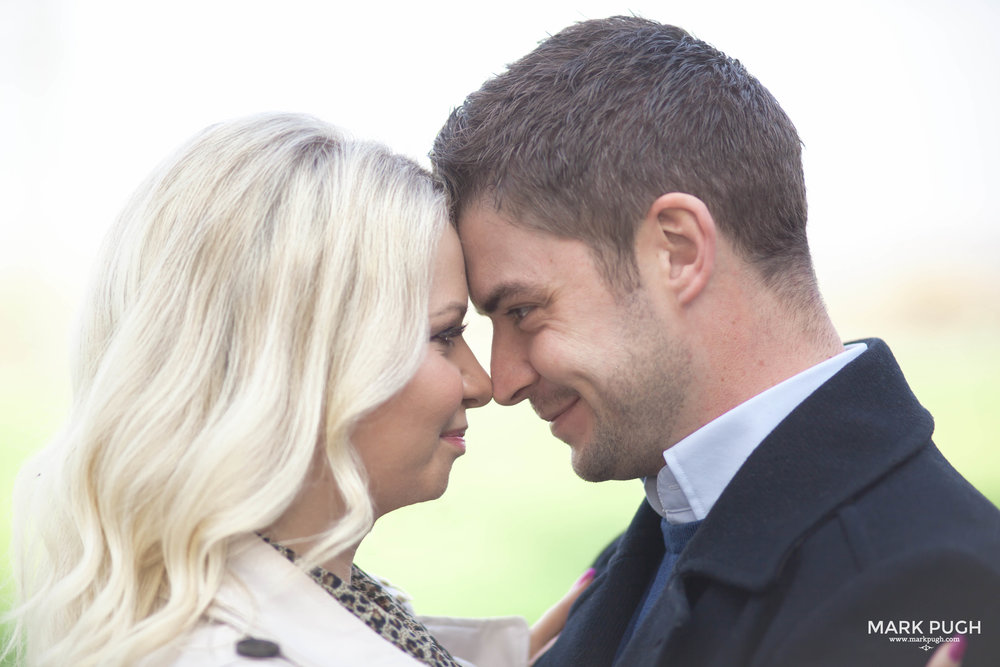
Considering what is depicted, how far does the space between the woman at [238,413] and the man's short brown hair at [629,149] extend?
0.37 meters

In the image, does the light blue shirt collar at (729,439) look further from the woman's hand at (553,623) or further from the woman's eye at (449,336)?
the woman's hand at (553,623)

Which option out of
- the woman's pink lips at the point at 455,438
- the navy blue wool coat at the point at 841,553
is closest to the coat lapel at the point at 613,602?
the navy blue wool coat at the point at 841,553

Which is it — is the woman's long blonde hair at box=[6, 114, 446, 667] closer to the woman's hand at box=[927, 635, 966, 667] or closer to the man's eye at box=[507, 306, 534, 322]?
the man's eye at box=[507, 306, 534, 322]

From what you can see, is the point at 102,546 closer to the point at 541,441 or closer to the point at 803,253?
the point at 803,253

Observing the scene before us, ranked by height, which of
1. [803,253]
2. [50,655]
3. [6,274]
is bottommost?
[6,274]

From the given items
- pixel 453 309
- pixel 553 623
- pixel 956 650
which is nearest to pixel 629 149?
pixel 453 309

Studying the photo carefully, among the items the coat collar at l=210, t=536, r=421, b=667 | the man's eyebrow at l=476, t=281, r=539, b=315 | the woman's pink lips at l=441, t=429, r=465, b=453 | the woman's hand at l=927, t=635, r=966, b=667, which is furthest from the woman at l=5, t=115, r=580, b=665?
the woman's hand at l=927, t=635, r=966, b=667

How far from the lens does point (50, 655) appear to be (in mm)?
2033

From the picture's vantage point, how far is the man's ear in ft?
7.80

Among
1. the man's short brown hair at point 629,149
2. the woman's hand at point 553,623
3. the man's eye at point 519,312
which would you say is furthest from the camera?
the woman's hand at point 553,623

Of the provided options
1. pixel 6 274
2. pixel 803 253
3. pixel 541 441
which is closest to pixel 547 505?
pixel 541 441

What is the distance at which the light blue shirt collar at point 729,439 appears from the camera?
232 cm

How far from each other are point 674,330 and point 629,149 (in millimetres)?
480

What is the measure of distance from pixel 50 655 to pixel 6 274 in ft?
35.0
